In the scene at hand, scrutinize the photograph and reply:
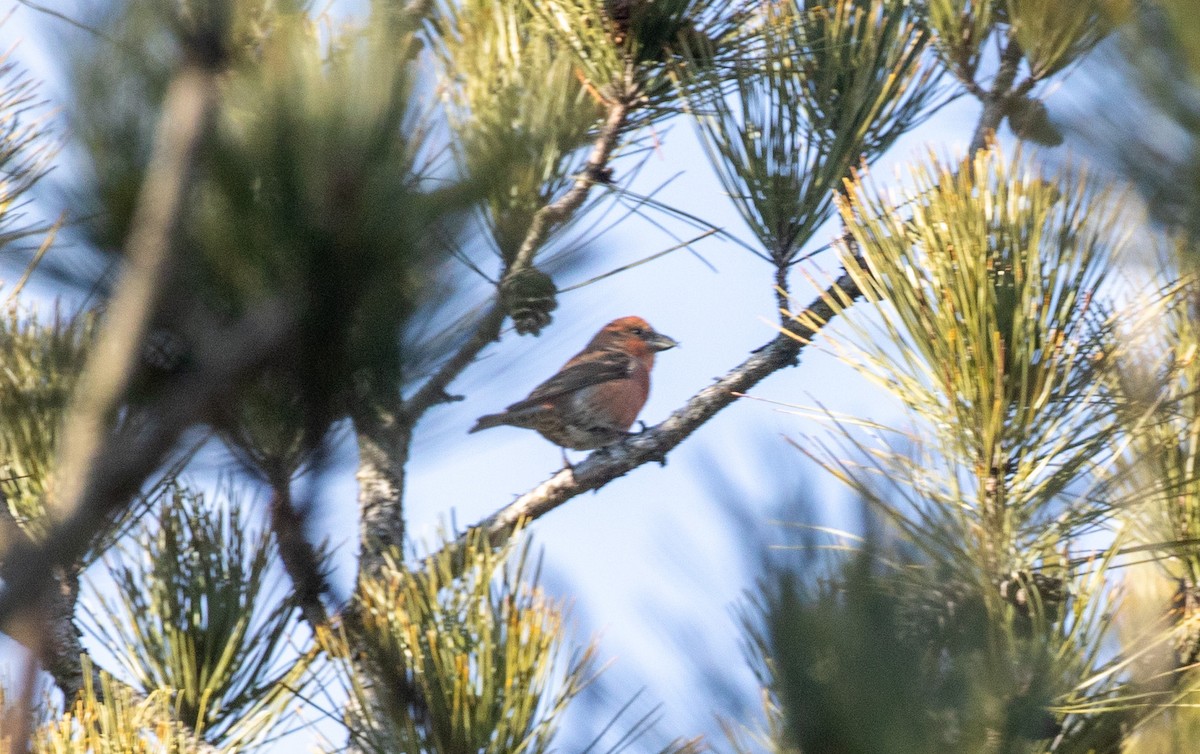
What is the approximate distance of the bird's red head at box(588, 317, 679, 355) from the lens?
686 centimetres

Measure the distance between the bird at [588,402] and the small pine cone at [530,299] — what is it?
8.84ft

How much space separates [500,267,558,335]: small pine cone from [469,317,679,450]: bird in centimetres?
269

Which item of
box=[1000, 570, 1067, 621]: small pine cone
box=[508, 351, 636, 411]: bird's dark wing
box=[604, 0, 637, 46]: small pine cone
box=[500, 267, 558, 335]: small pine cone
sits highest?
box=[508, 351, 636, 411]: bird's dark wing

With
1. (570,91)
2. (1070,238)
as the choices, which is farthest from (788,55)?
(1070,238)

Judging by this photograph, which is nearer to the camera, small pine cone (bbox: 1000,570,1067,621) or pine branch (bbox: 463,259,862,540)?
small pine cone (bbox: 1000,570,1067,621)

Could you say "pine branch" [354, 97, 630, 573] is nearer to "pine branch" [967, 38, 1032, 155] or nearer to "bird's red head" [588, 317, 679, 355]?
"pine branch" [967, 38, 1032, 155]

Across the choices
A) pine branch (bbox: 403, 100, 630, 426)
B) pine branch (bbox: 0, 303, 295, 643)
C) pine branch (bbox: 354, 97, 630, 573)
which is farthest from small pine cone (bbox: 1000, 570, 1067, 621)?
pine branch (bbox: 0, 303, 295, 643)

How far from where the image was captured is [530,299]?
7.77 ft

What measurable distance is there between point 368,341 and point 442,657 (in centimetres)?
90

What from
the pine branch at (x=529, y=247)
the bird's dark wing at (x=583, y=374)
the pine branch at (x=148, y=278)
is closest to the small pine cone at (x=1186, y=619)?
the pine branch at (x=529, y=247)

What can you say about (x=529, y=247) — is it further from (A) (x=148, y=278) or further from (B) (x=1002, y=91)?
(A) (x=148, y=278)

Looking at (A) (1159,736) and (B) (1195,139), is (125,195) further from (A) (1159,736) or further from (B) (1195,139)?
(A) (1159,736)

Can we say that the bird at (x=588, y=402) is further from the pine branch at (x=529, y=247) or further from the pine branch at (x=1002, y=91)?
the pine branch at (x=1002, y=91)

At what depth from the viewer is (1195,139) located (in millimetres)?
1124
